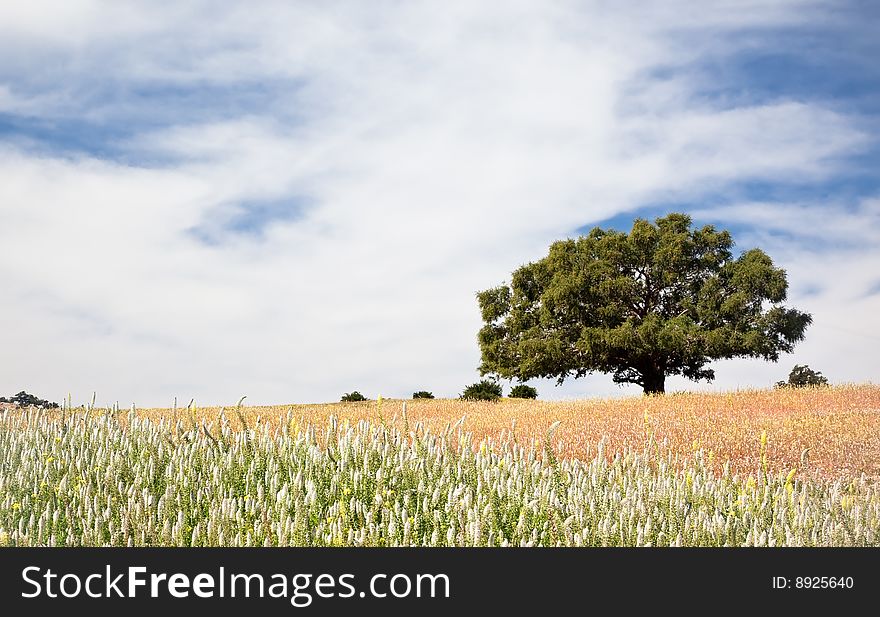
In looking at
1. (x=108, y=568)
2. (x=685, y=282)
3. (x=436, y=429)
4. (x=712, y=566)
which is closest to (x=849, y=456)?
(x=436, y=429)

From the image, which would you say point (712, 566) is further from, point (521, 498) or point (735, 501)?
point (735, 501)

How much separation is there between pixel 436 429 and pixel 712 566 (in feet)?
45.2

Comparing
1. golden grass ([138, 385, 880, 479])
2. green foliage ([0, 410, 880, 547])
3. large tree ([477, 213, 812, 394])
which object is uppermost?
large tree ([477, 213, 812, 394])

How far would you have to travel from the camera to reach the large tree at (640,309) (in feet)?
107

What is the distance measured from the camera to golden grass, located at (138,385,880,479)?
523 inches

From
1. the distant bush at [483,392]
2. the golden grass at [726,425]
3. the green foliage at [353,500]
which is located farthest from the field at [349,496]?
the distant bush at [483,392]

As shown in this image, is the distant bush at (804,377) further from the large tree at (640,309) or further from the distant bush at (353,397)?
the distant bush at (353,397)

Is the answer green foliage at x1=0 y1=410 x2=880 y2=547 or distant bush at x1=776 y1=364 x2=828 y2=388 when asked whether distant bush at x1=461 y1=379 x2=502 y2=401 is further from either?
green foliage at x1=0 y1=410 x2=880 y2=547

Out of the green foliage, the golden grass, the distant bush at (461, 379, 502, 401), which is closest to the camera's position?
the green foliage

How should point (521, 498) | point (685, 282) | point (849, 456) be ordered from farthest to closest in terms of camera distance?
point (685, 282) → point (849, 456) → point (521, 498)

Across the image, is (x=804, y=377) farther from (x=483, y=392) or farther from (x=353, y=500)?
(x=353, y=500)

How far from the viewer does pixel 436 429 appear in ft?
57.7

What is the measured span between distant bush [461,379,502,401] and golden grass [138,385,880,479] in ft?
15.2

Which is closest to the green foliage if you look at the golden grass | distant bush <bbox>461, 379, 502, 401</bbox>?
the golden grass
